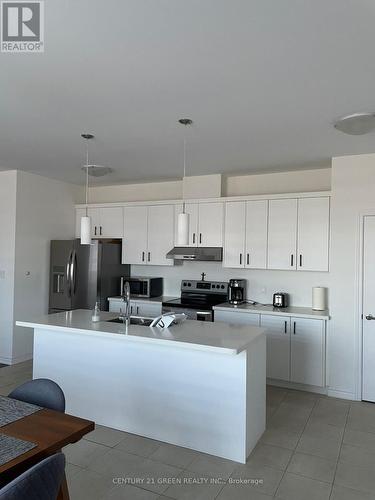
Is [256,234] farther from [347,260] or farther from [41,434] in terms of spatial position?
[41,434]

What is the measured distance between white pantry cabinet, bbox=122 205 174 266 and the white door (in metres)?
2.54

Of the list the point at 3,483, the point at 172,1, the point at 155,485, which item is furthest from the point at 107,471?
the point at 172,1

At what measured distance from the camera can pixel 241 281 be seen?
5.03m

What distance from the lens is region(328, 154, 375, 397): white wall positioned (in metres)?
4.02

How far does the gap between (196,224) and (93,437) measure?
2.94m

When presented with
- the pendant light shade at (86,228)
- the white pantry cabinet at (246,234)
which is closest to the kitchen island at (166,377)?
the pendant light shade at (86,228)

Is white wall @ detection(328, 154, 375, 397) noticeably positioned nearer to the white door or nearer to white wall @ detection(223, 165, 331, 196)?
the white door

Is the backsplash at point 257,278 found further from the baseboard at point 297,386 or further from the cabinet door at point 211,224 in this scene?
the baseboard at point 297,386

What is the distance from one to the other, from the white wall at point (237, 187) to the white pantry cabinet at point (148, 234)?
422 millimetres

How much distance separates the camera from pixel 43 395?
2.09 m

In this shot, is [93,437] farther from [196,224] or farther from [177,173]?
[177,173]

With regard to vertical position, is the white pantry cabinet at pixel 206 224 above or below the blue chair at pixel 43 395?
above

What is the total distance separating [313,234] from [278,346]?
4.57 feet

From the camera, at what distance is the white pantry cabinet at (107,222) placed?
5.73 metres
